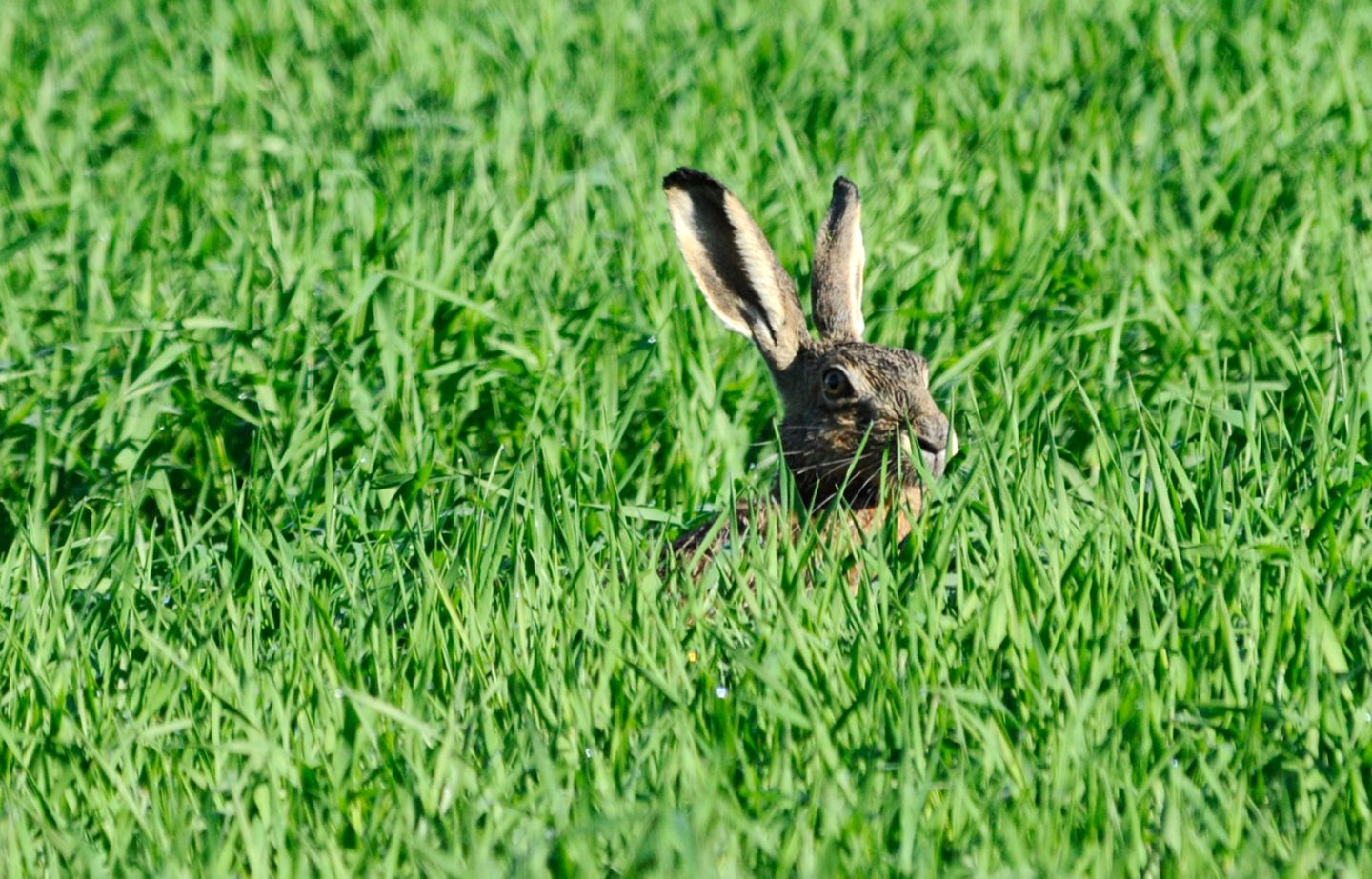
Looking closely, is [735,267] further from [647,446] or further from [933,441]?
[933,441]

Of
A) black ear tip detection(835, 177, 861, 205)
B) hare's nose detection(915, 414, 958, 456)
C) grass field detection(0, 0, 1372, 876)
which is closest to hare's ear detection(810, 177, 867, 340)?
black ear tip detection(835, 177, 861, 205)

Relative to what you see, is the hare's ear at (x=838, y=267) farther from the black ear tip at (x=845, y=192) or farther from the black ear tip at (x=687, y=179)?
the black ear tip at (x=687, y=179)

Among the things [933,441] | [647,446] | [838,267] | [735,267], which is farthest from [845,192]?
[933,441]

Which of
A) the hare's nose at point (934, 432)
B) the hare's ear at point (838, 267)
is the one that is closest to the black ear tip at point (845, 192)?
the hare's ear at point (838, 267)

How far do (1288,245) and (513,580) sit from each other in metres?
2.78

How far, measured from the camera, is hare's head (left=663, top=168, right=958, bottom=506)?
411 centimetres

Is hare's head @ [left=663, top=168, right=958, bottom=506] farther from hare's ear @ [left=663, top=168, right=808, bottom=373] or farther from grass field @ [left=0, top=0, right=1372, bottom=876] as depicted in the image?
grass field @ [left=0, top=0, right=1372, bottom=876]

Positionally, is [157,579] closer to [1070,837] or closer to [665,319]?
[665,319]

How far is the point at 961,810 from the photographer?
2592mm

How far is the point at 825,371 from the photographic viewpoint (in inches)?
169

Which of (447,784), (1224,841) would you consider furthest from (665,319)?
(1224,841)

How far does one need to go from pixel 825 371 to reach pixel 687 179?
63cm

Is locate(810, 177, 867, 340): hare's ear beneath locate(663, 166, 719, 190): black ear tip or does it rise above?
beneath

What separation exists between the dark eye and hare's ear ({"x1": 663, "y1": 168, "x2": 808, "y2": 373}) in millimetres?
301
